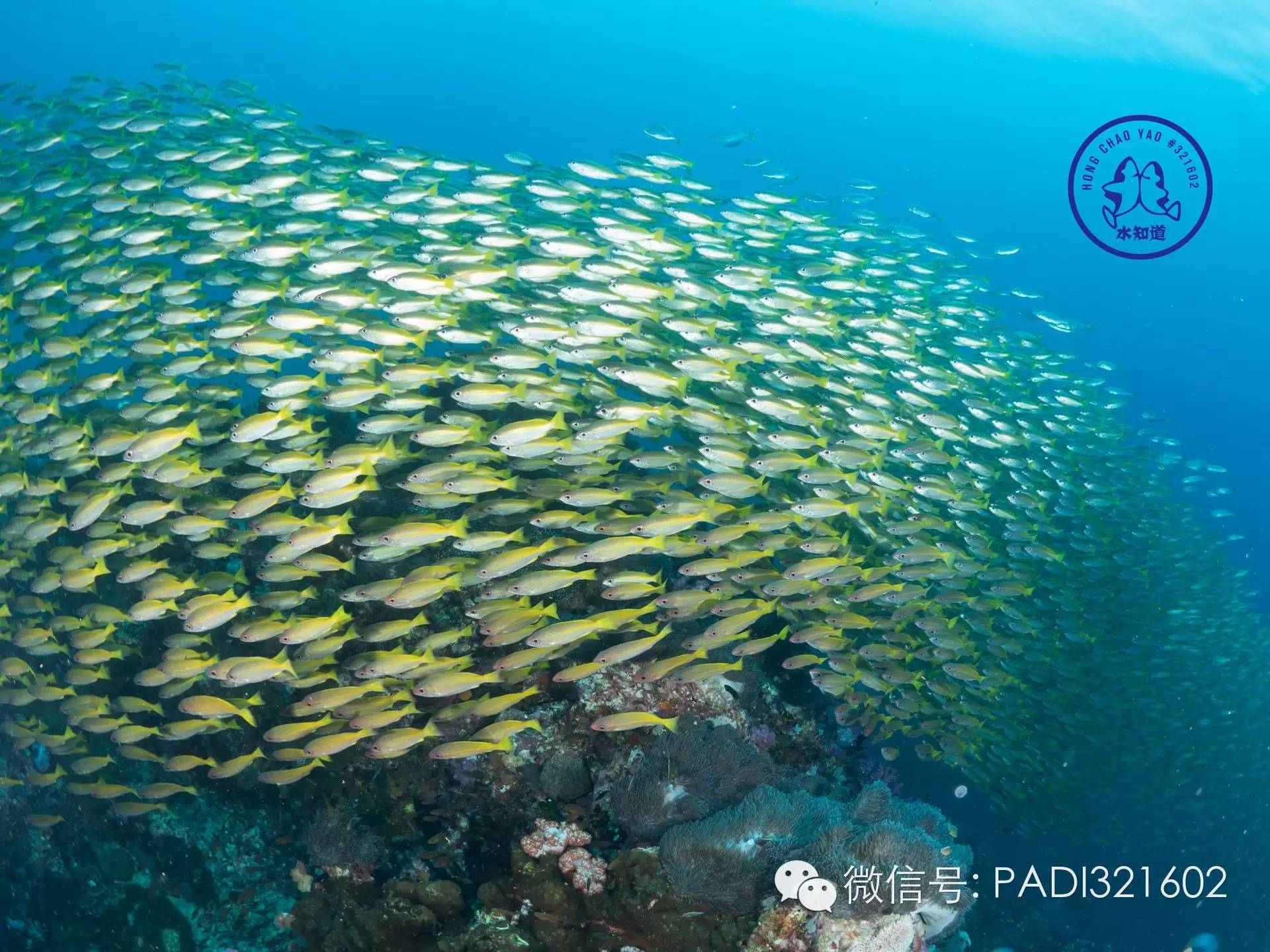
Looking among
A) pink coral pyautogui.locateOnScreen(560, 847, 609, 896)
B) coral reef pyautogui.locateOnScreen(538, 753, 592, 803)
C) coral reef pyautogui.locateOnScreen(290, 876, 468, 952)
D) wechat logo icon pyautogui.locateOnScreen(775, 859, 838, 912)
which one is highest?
wechat logo icon pyautogui.locateOnScreen(775, 859, 838, 912)

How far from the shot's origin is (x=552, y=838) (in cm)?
524

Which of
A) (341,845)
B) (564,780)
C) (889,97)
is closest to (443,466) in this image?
(564,780)

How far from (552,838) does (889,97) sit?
126517 millimetres

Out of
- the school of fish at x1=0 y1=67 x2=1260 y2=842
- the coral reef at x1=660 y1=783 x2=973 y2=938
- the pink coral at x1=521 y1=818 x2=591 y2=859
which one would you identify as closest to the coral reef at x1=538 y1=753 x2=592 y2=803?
the school of fish at x1=0 y1=67 x2=1260 y2=842

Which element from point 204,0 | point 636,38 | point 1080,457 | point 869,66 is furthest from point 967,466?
point 204,0

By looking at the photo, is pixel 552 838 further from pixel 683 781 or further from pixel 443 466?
pixel 443 466

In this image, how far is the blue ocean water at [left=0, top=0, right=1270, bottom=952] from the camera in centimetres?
6378

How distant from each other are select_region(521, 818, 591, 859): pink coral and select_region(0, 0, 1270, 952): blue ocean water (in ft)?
129

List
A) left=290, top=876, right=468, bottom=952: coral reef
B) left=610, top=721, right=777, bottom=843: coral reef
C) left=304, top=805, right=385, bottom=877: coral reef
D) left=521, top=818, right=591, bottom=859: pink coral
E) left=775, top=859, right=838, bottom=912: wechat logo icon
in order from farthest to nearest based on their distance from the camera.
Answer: left=304, top=805, right=385, bottom=877: coral reef, left=610, top=721, right=777, bottom=843: coral reef, left=290, top=876, right=468, bottom=952: coral reef, left=521, top=818, right=591, bottom=859: pink coral, left=775, top=859, right=838, bottom=912: wechat logo icon

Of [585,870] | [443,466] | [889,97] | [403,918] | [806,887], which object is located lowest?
[403,918]

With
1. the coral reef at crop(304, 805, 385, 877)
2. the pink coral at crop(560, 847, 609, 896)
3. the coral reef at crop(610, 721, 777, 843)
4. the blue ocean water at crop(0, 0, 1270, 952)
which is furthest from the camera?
the blue ocean water at crop(0, 0, 1270, 952)

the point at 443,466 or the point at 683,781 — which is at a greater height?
the point at 443,466

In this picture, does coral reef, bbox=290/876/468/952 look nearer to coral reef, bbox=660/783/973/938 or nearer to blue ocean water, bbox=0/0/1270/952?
coral reef, bbox=660/783/973/938

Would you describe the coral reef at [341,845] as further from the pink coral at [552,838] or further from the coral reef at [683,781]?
the coral reef at [683,781]
